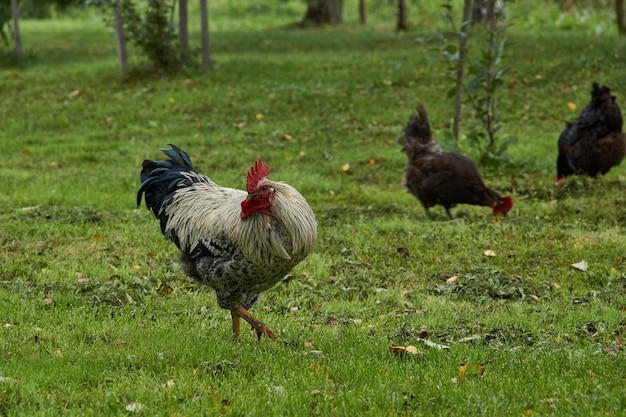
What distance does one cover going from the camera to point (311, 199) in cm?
1159

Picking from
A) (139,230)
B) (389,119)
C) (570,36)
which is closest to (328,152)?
(389,119)

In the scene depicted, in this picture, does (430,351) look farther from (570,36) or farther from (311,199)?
(570,36)

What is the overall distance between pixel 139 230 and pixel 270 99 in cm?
856

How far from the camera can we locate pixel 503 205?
1045 cm

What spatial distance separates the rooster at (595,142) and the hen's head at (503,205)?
5.66 ft

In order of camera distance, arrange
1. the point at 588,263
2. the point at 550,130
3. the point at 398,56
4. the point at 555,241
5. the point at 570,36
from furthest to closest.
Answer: the point at 570,36 < the point at 398,56 < the point at 550,130 < the point at 555,241 < the point at 588,263

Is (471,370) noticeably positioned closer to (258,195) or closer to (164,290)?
(258,195)

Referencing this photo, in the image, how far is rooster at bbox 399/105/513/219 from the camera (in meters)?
10.5

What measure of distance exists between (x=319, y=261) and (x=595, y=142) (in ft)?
18.2

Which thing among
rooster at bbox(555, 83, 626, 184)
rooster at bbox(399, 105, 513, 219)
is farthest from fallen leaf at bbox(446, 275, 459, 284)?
rooster at bbox(555, 83, 626, 184)

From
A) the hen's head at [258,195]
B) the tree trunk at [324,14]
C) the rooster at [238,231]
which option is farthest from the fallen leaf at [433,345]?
the tree trunk at [324,14]

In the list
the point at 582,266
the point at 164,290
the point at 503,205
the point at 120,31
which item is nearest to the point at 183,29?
the point at 120,31

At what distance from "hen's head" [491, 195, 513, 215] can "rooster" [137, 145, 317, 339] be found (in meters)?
4.77

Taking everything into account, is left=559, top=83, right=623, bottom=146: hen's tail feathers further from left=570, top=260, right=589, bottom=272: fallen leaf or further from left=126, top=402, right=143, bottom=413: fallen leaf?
left=126, top=402, right=143, bottom=413: fallen leaf
